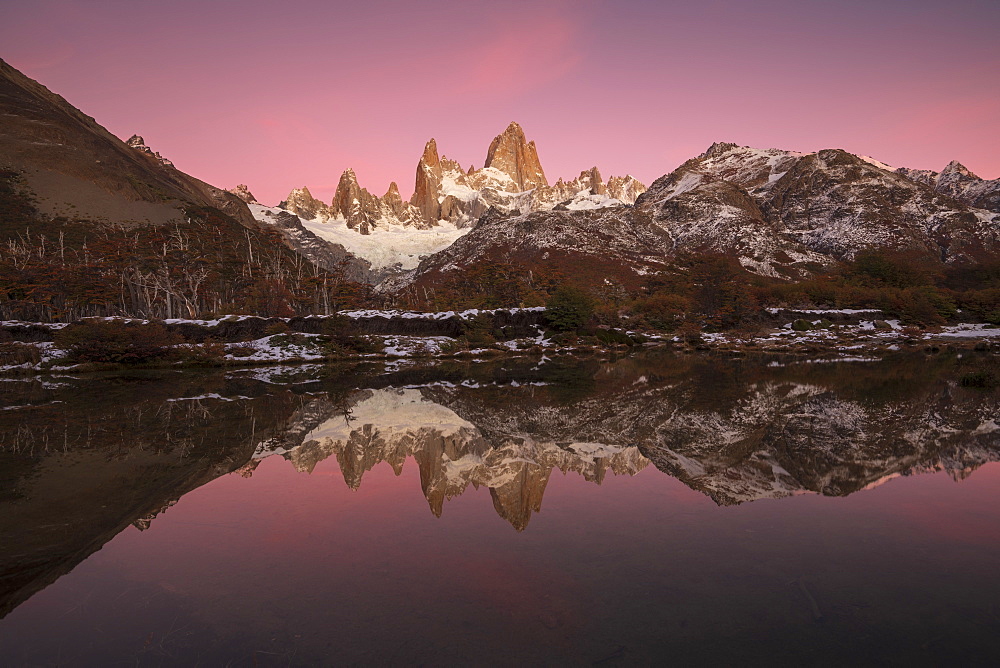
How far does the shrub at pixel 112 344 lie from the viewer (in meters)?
30.4

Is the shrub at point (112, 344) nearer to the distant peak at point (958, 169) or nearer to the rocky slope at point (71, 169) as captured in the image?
the rocky slope at point (71, 169)

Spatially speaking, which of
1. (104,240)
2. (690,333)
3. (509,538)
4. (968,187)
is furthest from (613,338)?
(968,187)

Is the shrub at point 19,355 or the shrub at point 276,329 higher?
the shrub at point 276,329

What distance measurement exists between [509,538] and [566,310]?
41.9 m

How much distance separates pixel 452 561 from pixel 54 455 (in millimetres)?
9215

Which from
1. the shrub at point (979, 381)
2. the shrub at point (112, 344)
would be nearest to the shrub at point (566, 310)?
the shrub at point (112, 344)

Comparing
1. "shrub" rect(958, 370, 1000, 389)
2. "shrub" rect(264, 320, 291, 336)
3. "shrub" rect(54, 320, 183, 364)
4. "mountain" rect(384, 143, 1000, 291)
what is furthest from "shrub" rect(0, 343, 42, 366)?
"mountain" rect(384, 143, 1000, 291)

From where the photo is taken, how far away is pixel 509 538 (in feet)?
19.3

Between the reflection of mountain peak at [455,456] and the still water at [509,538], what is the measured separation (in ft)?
0.24

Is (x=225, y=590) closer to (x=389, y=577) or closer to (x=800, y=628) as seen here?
(x=389, y=577)

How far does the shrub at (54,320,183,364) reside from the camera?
30375 millimetres

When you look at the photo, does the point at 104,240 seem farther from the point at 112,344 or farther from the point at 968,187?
the point at 968,187

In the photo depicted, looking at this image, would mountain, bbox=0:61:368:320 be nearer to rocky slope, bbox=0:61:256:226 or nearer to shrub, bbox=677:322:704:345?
rocky slope, bbox=0:61:256:226

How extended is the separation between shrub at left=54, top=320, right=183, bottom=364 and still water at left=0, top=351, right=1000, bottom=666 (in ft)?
65.2
